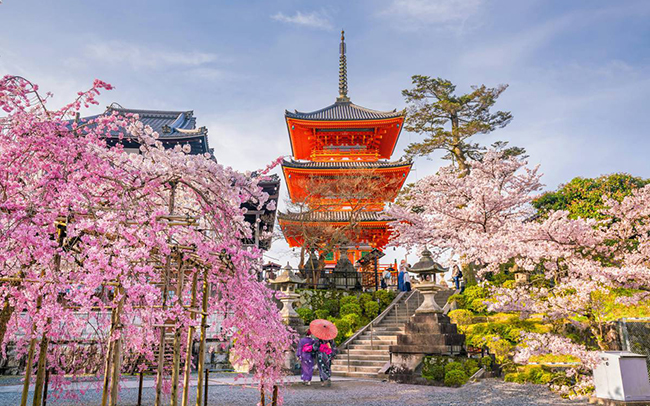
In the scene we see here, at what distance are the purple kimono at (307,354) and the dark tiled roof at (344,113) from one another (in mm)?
19456

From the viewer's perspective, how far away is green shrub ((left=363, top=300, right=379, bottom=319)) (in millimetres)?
17844

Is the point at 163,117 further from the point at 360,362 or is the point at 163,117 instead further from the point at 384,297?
the point at 360,362

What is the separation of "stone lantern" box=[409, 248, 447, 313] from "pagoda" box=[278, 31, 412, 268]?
9.71m

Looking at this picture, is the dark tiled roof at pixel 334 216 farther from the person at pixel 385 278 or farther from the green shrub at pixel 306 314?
the green shrub at pixel 306 314

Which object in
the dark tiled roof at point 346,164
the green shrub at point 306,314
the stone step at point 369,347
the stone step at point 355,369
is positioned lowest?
the stone step at point 355,369

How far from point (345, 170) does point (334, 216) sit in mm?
3152

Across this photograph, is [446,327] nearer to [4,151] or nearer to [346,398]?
[346,398]

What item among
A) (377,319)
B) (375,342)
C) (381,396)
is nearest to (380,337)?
(375,342)

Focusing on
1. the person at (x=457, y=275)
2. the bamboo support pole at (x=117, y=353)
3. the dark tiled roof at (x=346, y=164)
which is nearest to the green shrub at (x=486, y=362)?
the person at (x=457, y=275)

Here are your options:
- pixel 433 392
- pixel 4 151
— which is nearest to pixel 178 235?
pixel 4 151

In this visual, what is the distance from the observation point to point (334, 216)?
24.2m

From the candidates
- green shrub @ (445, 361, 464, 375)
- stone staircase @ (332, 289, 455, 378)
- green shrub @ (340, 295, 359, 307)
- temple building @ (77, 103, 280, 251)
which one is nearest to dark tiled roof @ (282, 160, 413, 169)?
temple building @ (77, 103, 280, 251)

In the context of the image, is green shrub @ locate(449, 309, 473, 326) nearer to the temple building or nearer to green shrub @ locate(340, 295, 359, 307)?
green shrub @ locate(340, 295, 359, 307)

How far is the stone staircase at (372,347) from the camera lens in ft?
42.4
